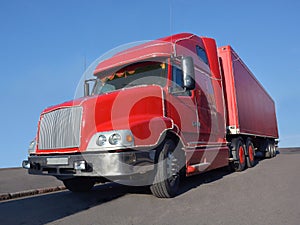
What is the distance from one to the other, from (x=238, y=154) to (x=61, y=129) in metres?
6.19

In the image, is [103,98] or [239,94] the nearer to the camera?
[103,98]

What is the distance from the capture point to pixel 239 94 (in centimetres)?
991

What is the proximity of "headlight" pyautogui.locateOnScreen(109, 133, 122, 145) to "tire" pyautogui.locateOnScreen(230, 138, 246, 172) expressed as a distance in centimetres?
573

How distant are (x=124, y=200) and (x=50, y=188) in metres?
3.12

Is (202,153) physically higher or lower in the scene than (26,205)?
higher

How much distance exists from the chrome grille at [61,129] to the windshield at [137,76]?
49.8 inches

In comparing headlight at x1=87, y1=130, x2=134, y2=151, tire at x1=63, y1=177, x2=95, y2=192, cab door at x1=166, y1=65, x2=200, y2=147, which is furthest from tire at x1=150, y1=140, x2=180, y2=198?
tire at x1=63, y1=177, x2=95, y2=192

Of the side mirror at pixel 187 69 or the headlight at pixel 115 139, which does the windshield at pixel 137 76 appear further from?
the headlight at pixel 115 139

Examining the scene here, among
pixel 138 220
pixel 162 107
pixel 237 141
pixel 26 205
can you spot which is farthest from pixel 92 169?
pixel 237 141

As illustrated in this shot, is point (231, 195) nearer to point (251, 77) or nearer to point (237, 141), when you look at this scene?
point (237, 141)

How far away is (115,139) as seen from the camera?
4.37 metres

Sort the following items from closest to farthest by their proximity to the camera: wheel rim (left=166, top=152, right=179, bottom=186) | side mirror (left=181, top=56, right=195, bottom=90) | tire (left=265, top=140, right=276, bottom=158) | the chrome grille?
1. the chrome grille
2. wheel rim (left=166, top=152, right=179, bottom=186)
3. side mirror (left=181, top=56, right=195, bottom=90)
4. tire (left=265, top=140, right=276, bottom=158)

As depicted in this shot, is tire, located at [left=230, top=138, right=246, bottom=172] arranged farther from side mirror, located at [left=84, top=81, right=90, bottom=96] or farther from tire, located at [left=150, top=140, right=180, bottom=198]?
side mirror, located at [left=84, top=81, right=90, bottom=96]

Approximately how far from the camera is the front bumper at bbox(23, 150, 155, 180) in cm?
431
